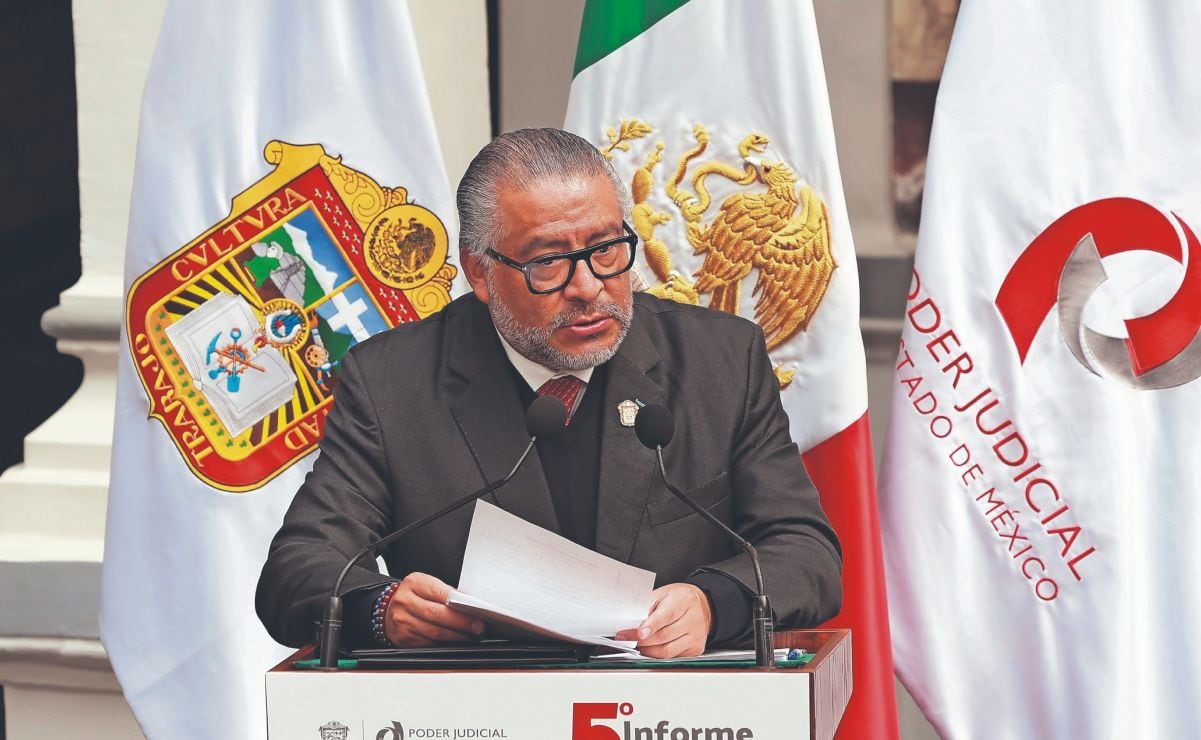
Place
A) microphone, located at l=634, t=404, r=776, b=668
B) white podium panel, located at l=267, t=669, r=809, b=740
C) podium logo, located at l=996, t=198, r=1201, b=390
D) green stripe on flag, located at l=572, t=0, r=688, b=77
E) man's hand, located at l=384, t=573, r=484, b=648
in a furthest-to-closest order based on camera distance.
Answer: green stripe on flag, located at l=572, t=0, r=688, b=77 → podium logo, located at l=996, t=198, r=1201, b=390 → man's hand, located at l=384, t=573, r=484, b=648 → microphone, located at l=634, t=404, r=776, b=668 → white podium panel, located at l=267, t=669, r=809, b=740

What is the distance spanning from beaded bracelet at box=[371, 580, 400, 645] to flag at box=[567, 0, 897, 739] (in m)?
1.18

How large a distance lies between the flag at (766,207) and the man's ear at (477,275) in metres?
0.74

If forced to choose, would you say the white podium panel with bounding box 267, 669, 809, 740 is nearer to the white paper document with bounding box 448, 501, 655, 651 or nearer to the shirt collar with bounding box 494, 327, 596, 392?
the white paper document with bounding box 448, 501, 655, 651

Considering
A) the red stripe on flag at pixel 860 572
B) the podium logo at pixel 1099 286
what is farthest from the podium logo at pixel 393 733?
the podium logo at pixel 1099 286

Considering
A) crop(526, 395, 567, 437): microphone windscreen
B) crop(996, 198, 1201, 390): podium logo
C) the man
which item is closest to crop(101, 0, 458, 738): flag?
the man

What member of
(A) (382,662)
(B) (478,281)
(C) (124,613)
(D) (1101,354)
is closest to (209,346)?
(C) (124,613)

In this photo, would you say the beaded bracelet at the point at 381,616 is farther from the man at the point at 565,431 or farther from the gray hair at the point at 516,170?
the gray hair at the point at 516,170

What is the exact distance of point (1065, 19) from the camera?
290 centimetres

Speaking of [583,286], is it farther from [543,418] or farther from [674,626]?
[674,626]

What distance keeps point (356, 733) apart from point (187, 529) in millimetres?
1529

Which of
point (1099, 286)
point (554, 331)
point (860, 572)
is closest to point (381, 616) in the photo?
point (554, 331)

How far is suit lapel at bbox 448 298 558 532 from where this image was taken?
7.22 feet

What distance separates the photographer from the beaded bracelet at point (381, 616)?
1.90 meters

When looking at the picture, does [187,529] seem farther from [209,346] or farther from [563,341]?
[563,341]
